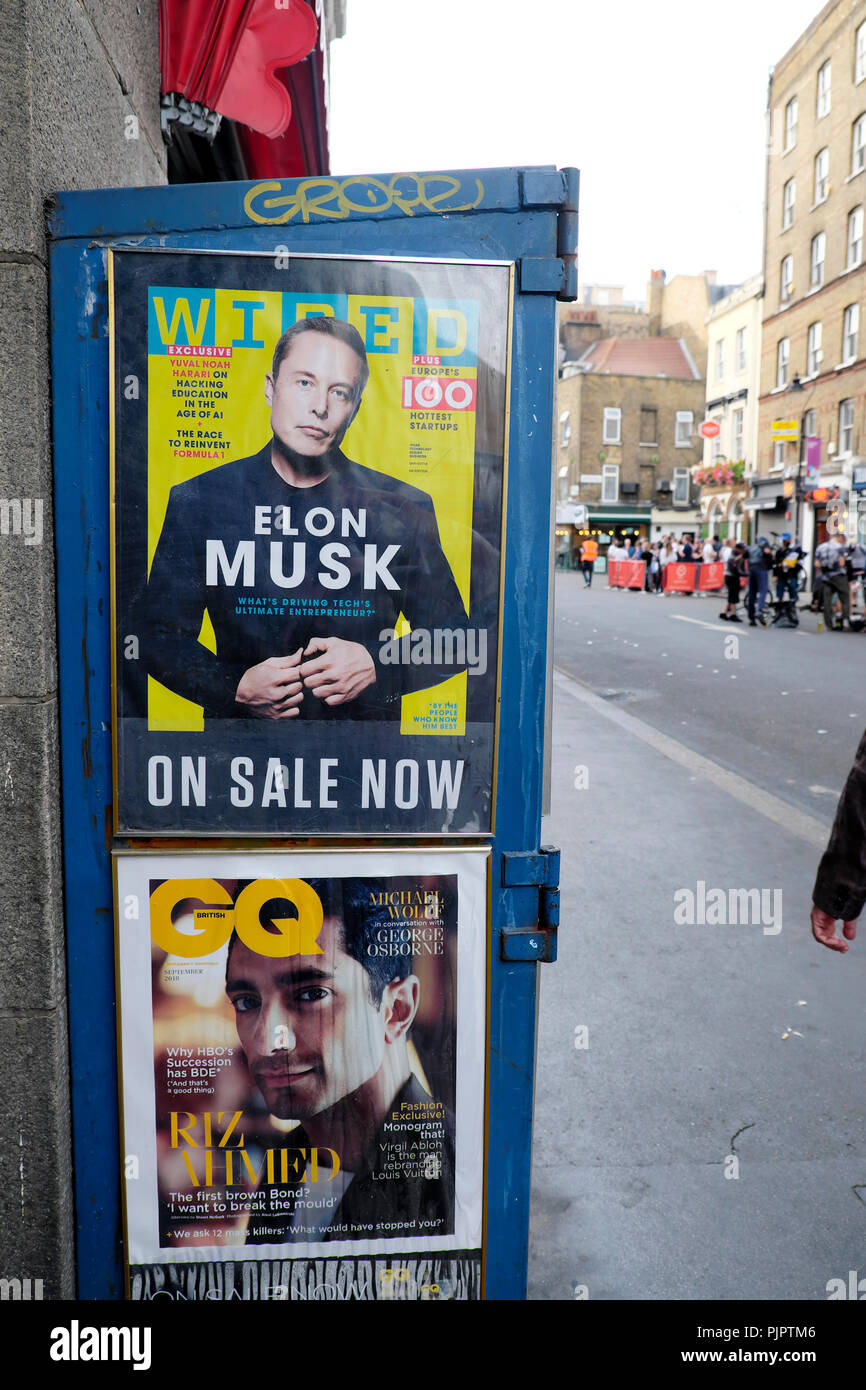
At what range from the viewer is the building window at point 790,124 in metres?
34.0

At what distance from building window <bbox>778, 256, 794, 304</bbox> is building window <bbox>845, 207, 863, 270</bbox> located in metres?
4.16

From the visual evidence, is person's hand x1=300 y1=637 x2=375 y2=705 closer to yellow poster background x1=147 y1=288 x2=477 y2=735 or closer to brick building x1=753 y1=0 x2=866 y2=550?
yellow poster background x1=147 y1=288 x2=477 y2=735

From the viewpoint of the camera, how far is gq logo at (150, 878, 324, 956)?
1.94m

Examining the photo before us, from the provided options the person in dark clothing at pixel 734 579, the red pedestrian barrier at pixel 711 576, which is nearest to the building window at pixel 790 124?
the red pedestrian barrier at pixel 711 576

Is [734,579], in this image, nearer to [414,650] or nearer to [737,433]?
[414,650]


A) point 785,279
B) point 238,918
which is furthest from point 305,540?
point 785,279

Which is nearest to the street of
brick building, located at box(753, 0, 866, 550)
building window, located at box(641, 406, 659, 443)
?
brick building, located at box(753, 0, 866, 550)

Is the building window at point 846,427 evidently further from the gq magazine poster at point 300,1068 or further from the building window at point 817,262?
the gq magazine poster at point 300,1068

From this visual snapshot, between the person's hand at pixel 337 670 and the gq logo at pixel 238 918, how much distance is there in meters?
0.36

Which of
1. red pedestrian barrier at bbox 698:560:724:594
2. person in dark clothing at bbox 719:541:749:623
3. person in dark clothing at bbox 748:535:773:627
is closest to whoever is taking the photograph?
person in dark clothing at bbox 748:535:773:627

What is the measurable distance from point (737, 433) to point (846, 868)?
1638 inches
